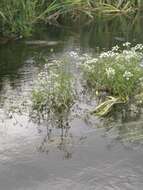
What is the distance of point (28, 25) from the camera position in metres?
15.7

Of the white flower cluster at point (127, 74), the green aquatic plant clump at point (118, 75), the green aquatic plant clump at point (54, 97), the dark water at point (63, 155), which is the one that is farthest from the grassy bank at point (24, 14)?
the white flower cluster at point (127, 74)

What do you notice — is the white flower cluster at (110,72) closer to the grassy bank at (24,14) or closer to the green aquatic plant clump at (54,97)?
the green aquatic plant clump at (54,97)

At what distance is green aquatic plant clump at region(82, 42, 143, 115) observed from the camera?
909 centimetres

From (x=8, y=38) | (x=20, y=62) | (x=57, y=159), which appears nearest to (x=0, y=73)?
(x=20, y=62)

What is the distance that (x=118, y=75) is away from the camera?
9109 millimetres

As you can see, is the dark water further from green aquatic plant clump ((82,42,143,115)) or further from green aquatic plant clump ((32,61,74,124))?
green aquatic plant clump ((82,42,143,115))

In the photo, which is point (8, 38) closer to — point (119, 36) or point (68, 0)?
point (68, 0)

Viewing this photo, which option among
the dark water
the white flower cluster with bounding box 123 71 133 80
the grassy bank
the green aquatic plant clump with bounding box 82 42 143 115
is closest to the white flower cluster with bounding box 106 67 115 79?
the green aquatic plant clump with bounding box 82 42 143 115

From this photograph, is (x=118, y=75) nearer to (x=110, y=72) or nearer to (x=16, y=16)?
(x=110, y=72)

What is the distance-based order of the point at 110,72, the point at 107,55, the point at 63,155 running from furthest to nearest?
1. the point at 107,55
2. the point at 110,72
3. the point at 63,155

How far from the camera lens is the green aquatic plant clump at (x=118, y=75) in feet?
29.8

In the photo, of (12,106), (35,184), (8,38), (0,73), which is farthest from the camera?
(8,38)

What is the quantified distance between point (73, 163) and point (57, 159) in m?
0.26

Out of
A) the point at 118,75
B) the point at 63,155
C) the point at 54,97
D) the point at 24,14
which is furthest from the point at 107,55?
the point at 24,14
